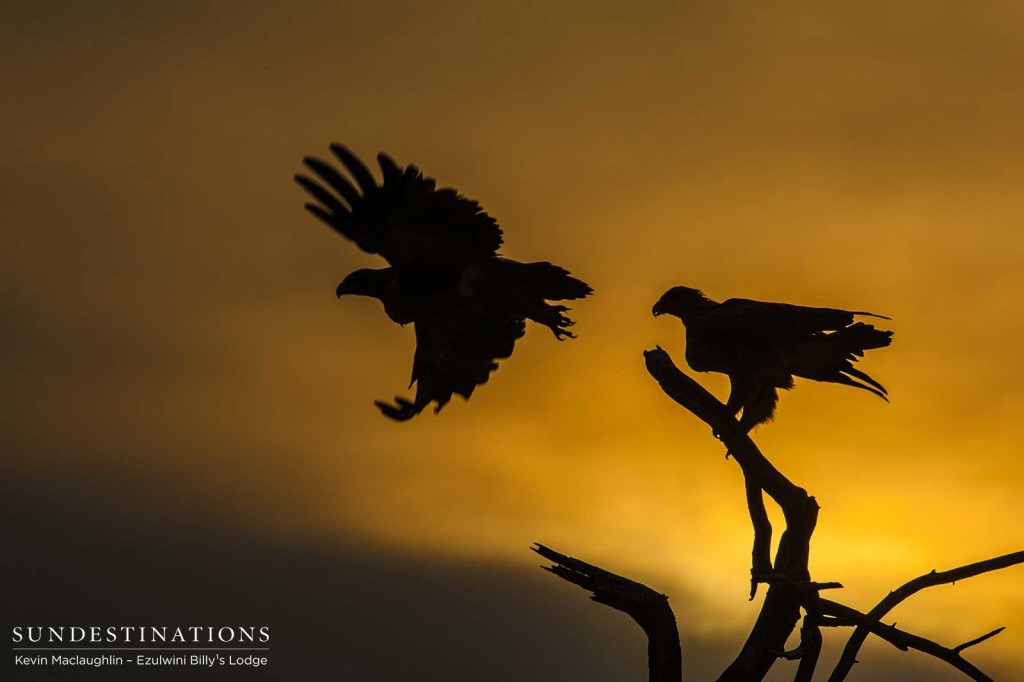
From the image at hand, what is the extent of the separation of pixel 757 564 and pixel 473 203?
4345mm

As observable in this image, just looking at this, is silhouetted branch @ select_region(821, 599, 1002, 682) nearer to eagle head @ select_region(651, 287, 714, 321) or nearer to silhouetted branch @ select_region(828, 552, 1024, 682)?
silhouetted branch @ select_region(828, 552, 1024, 682)

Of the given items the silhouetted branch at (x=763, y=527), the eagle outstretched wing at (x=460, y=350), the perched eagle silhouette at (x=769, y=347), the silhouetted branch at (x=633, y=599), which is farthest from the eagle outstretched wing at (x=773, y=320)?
the silhouetted branch at (x=633, y=599)

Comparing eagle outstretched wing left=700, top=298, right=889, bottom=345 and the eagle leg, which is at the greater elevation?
eagle outstretched wing left=700, top=298, right=889, bottom=345

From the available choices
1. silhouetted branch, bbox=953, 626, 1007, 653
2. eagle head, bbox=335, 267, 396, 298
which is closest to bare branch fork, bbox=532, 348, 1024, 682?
silhouetted branch, bbox=953, 626, 1007, 653

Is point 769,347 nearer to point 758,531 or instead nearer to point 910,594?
point 758,531

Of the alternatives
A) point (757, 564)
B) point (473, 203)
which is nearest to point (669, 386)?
point (757, 564)

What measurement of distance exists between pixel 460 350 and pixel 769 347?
3.48 m

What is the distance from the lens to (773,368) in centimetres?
1109

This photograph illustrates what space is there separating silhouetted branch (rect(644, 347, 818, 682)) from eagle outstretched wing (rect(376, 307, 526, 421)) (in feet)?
10.6

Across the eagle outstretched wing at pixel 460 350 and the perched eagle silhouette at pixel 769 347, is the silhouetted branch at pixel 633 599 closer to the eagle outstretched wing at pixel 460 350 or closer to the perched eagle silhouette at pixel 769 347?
the perched eagle silhouette at pixel 769 347

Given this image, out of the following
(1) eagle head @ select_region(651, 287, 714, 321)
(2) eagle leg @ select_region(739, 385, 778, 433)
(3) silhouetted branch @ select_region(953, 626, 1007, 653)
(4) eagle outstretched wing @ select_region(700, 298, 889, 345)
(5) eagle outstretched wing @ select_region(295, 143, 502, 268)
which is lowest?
(3) silhouetted branch @ select_region(953, 626, 1007, 653)

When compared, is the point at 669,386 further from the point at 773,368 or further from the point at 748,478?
the point at 773,368

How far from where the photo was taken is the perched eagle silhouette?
10.5 meters

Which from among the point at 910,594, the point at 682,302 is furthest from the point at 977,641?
the point at 682,302
